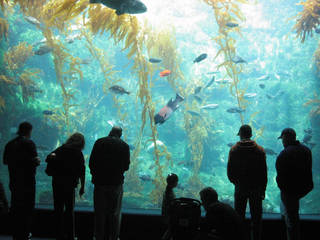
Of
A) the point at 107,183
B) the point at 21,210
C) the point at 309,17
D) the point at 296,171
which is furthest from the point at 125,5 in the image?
the point at 309,17

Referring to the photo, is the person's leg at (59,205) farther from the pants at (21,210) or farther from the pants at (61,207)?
the pants at (21,210)

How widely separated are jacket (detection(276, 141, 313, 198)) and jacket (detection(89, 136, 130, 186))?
2184 millimetres

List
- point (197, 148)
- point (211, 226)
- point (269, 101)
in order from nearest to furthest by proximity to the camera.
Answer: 1. point (211, 226)
2. point (197, 148)
3. point (269, 101)

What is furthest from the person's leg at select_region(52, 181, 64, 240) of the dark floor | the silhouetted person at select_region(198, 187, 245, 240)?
the silhouetted person at select_region(198, 187, 245, 240)

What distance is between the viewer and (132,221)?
3.51 meters

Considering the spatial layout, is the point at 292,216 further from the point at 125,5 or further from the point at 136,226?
the point at 125,5

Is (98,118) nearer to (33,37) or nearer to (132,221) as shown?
(33,37)

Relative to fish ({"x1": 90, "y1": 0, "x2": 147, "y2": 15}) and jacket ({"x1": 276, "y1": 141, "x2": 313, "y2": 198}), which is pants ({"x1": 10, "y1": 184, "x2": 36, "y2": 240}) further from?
jacket ({"x1": 276, "y1": 141, "x2": 313, "y2": 198})

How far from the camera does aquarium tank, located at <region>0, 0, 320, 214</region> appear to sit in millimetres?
6129

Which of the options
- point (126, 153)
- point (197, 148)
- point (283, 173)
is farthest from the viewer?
point (197, 148)

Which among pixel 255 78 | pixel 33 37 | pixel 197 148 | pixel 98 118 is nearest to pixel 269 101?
pixel 255 78

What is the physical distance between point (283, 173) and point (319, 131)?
1053 cm

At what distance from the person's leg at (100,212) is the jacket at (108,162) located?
12 cm

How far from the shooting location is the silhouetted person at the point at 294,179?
9.37ft
